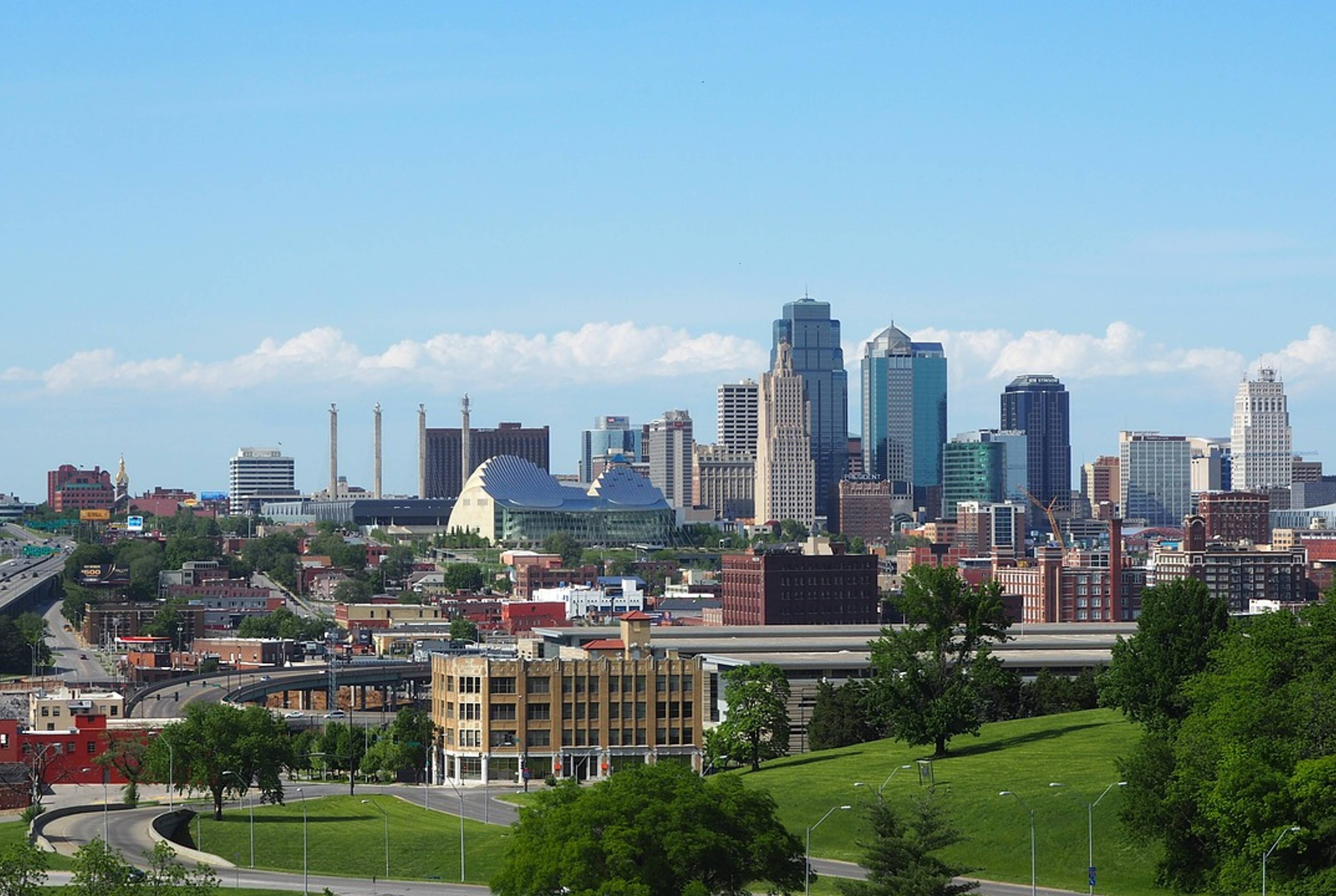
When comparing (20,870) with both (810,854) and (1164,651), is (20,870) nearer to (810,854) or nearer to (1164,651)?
(810,854)

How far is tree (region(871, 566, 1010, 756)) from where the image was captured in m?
108

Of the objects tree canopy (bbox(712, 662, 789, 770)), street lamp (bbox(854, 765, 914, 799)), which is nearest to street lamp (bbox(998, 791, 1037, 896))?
street lamp (bbox(854, 765, 914, 799))

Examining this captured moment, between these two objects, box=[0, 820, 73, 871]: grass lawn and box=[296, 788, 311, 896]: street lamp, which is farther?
box=[0, 820, 73, 871]: grass lawn

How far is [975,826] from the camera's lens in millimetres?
89875

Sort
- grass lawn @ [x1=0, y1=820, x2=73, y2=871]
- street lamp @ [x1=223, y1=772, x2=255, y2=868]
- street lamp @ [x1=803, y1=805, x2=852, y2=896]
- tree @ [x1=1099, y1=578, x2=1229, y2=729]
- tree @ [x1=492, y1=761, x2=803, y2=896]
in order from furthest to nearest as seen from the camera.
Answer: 1. tree @ [x1=1099, y1=578, x2=1229, y2=729]
2. street lamp @ [x1=223, y1=772, x2=255, y2=868]
3. grass lawn @ [x1=0, y1=820, x2=73, y2=871]
4. street lamp @ [x1=803, y1=805, x2=852, y2=896]
5. tree @ [x1=492, y1=761, x2=803, y2=896]

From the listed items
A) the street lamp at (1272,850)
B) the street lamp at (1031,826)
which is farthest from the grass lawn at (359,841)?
the street lamp at (1272,850)

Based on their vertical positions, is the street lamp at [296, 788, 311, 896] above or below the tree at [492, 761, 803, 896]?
below

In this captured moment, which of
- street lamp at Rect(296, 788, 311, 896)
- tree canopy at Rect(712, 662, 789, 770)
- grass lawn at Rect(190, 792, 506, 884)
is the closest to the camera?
street lamp at Rect(296, 788, 311, 896)

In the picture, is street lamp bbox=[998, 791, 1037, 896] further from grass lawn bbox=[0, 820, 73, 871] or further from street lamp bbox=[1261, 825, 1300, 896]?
grass lawn bbox=[0, 820, 73, 871]

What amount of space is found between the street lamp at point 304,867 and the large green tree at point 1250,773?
26.6m

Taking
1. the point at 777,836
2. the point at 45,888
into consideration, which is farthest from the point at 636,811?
the point at 45,888

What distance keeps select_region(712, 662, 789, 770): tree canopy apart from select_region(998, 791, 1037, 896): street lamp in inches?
932

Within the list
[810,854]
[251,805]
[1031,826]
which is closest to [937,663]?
[810,854]

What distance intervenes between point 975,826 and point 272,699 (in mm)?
106100
